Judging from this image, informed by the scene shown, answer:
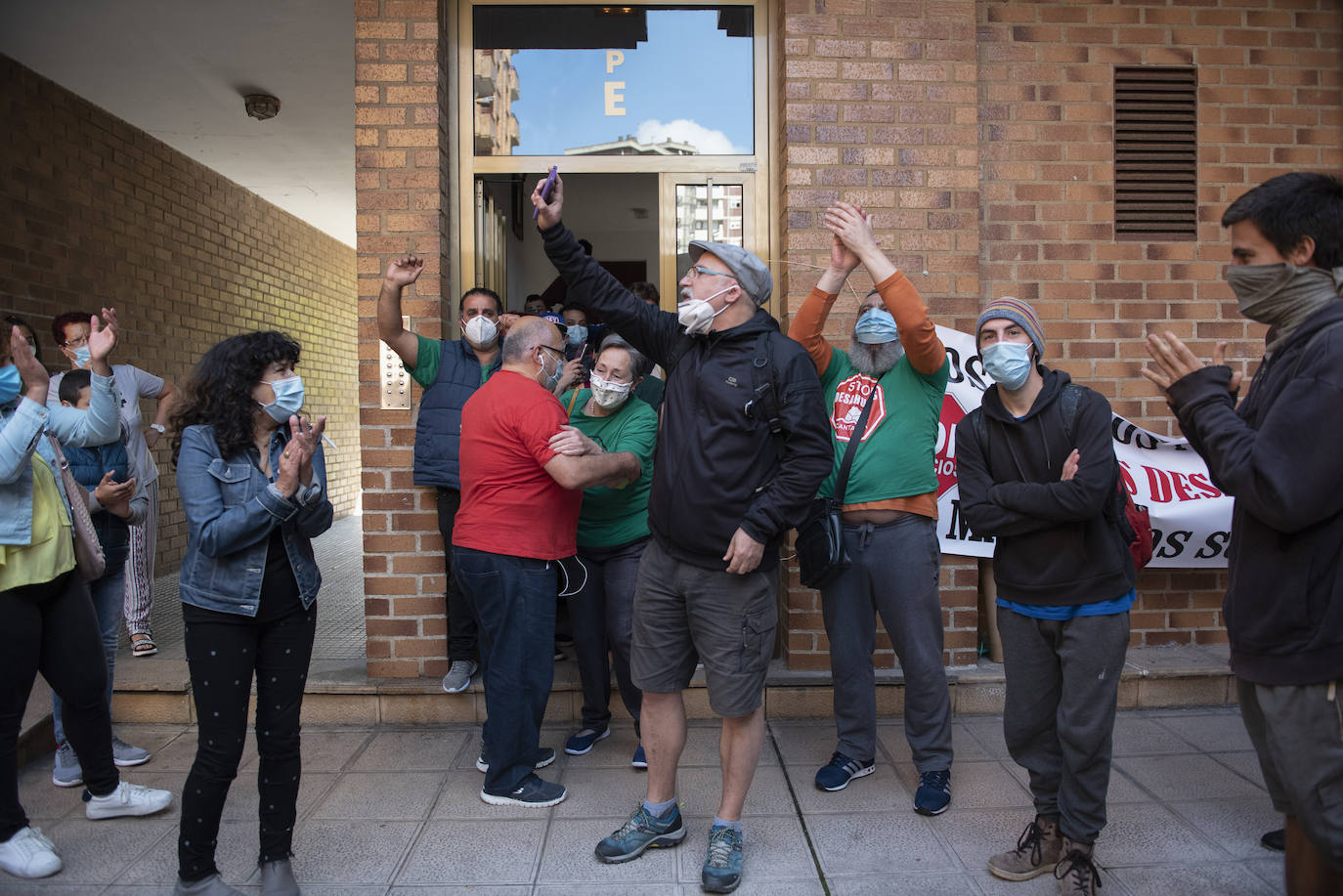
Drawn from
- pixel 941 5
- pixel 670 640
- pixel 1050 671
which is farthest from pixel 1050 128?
pixel 670 640

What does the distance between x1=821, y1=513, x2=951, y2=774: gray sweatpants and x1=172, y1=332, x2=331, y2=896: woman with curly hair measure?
6.51 ft

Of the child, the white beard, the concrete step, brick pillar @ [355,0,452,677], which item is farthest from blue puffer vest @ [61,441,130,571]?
the white beard

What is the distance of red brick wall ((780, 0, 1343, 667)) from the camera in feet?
14.5

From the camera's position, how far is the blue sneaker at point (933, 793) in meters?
3.34

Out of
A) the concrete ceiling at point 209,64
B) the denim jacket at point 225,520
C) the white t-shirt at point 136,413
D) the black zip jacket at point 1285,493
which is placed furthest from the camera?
the concrete ceiling at point 209,64

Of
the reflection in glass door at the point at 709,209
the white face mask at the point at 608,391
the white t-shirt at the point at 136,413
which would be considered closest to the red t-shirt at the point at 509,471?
the white face mask at the point at 608,391

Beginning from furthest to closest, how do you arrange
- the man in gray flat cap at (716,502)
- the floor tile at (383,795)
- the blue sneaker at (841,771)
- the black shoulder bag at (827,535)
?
the blue sneaker at (841,771), the floor tile at (383,795), the black shoulder bag at (827,535), the man in gray flat cap at (716,502)

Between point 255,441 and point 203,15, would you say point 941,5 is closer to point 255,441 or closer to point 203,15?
point 255,441

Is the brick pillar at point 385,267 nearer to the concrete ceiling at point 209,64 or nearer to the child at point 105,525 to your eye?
the child at point 105,525

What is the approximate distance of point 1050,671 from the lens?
9.52 ft

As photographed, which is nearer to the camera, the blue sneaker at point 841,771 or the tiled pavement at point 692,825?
the tiled pavement at point 692,825

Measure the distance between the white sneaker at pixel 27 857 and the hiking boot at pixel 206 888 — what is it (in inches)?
21.8

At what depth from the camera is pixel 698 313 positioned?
115 inches

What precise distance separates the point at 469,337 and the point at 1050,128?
314 centimetres
